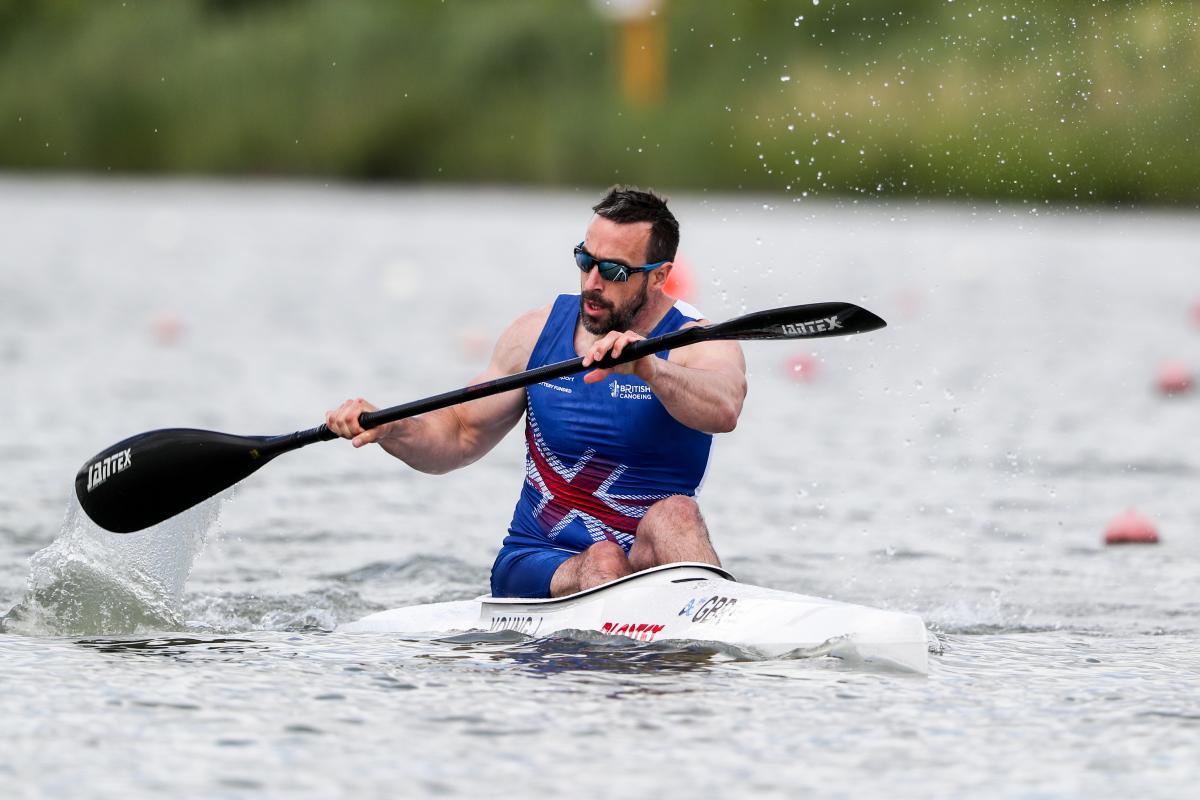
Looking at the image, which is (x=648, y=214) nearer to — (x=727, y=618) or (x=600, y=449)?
(x=600, y=449)

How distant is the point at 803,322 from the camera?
21.7ft

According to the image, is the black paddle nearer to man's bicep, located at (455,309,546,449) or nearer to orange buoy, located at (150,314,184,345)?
man's bicep, located at (455,309,546,449)

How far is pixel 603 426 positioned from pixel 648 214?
0.72 metres

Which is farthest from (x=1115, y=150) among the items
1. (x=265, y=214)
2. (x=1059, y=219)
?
(x=265, y=214)

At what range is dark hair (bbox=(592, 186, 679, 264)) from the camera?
6.52 metres

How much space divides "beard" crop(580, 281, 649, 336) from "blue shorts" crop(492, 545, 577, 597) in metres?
0.80

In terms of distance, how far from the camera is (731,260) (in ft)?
83.8

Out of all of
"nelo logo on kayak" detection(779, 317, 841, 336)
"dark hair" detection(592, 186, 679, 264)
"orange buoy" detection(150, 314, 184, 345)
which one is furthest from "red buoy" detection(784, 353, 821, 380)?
"dark hair" detection(592, 186, 679, 264)

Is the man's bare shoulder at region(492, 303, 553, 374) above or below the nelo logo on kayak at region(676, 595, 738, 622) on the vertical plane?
above

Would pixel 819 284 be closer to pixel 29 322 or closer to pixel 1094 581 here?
pixel 29 322

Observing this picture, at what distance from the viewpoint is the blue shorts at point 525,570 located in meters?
6.76

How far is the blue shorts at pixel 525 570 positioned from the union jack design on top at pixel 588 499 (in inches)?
3.8

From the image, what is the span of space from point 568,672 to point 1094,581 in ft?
10.6

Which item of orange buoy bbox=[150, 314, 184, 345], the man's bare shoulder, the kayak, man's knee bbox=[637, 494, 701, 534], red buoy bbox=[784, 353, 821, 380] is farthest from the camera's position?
orange buoy bbox=[150, 314, 184, 345]
